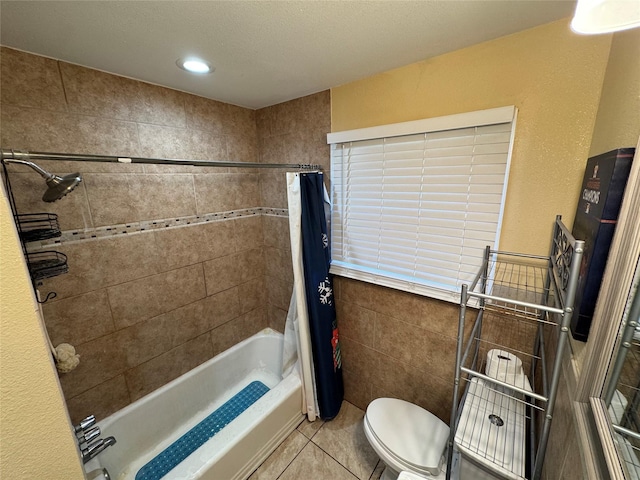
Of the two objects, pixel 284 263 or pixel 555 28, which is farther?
pixel 284 263

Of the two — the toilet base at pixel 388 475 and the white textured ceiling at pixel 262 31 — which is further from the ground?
the white textured ceiling at pixel 262 31

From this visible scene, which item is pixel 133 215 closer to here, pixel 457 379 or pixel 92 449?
pixel 92 449

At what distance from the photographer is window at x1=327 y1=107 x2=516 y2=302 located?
1.20 meters

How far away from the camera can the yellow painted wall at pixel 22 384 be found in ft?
1.39

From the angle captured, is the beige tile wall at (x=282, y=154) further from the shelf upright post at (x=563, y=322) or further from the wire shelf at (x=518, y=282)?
the shelf upright post at (x=563, y=322)

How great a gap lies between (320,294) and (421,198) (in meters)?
0.85

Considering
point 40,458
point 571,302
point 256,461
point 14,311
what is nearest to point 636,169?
point 571,302

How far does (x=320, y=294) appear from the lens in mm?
1690

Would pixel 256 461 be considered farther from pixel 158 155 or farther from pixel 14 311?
pixel 158 155

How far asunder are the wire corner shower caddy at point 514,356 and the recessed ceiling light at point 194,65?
154cm

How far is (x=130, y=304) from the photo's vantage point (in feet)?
5.12

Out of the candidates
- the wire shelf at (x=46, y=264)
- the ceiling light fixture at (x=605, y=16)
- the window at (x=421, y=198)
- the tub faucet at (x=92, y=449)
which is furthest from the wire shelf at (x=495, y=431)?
the wire shelf at (x=46, y=264)

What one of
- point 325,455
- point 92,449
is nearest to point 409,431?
point 325,455

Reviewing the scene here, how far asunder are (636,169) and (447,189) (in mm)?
781
